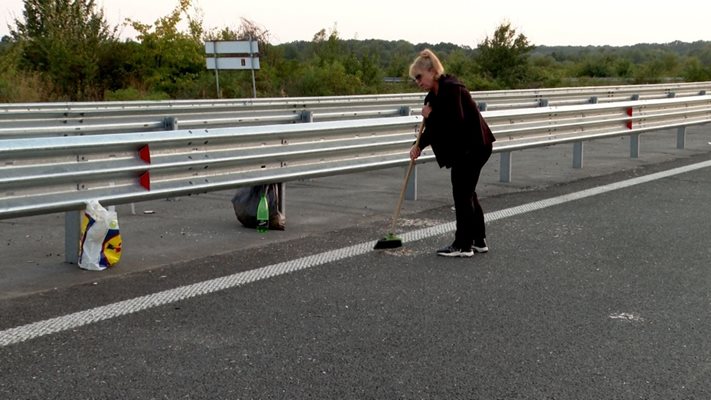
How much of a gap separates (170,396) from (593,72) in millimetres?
85650

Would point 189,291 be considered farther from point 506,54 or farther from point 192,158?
point 506,54

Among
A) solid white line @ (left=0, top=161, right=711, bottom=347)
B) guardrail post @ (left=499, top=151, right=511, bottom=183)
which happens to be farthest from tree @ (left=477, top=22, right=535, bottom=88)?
solid white line @ (left=0, top=161, right=711, bottom=347)

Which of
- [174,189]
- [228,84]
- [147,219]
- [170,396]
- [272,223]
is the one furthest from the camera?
[228,84]

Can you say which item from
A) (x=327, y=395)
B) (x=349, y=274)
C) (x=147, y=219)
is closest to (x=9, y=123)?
(x=147, y=219)

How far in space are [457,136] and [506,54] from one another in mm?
51555

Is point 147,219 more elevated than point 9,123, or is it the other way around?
point 9,123

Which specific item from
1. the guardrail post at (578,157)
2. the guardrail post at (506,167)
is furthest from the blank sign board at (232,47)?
the guardrail post at (506,167)

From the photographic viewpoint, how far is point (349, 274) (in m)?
6.03

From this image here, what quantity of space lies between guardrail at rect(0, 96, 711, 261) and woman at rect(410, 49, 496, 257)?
120 centimetres

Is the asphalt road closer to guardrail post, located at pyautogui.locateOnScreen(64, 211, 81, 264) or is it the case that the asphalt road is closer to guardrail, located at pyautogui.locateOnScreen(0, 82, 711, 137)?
guardrail post, located at pyautogui.locateOnScreen(64, 211, 81, 264)

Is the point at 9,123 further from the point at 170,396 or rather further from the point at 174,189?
the point at 170,396

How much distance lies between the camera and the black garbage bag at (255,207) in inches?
301

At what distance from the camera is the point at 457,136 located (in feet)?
22.8

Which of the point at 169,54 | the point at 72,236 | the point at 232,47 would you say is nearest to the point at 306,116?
the point at 72,236
